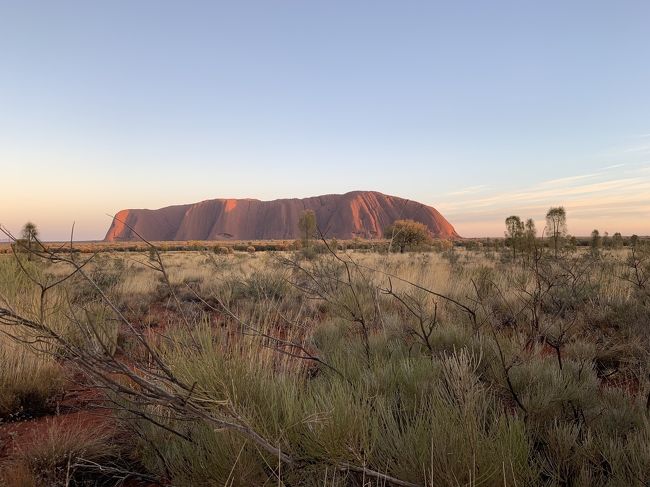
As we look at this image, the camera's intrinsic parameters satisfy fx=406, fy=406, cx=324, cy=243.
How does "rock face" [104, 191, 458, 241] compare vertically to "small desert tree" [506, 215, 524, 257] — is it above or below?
above

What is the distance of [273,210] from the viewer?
487ft

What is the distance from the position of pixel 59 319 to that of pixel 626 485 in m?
5.44

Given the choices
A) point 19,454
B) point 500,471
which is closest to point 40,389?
point 19,454

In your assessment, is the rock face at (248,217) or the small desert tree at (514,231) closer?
the small desert tree at (514,231)

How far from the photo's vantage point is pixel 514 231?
59.0ft

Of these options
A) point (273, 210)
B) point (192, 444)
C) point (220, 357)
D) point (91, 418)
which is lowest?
point (91, 418)

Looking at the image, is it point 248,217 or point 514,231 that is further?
point 248,217

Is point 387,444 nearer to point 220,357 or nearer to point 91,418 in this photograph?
point 220,357

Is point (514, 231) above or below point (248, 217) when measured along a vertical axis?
below

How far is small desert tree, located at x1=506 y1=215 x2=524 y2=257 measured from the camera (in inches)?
679

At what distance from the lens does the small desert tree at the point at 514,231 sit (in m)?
17.2

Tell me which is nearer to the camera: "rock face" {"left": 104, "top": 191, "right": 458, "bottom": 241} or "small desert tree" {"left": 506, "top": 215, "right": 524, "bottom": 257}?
"small desert tree" {"left": 506, "top": 215, "right": 524, "bottom": 257}

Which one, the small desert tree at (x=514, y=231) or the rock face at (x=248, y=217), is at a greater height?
the rock face at (x=248, y=217)

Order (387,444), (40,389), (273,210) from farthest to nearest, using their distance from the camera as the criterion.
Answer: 1. (273,210)
2. (40,389)
3. (387,444)
